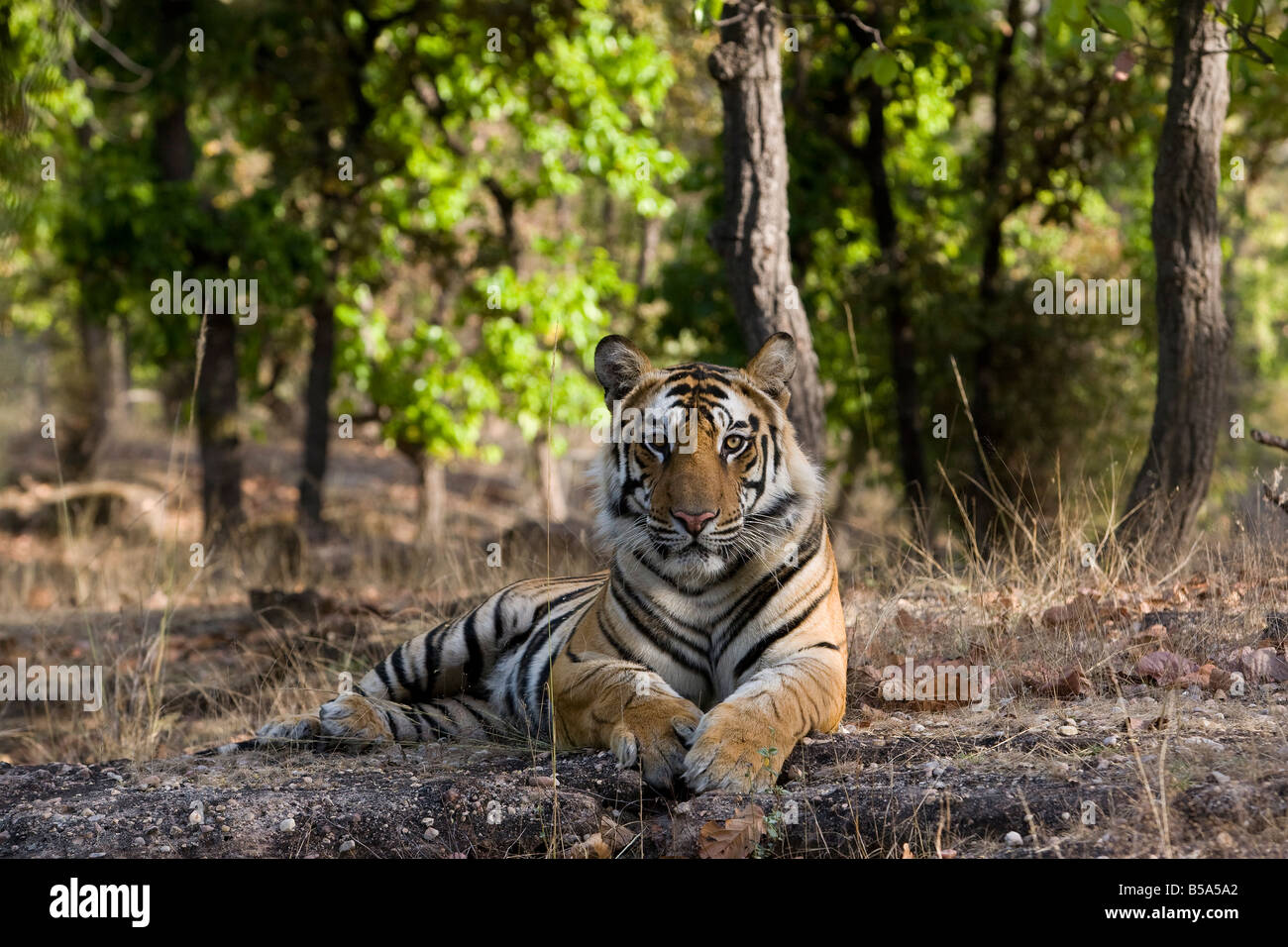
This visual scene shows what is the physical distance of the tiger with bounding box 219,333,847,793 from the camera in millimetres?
3980

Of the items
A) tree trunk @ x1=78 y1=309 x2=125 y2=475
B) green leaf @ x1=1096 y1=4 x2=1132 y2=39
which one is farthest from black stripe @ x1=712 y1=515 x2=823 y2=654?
tree trunk @ x1=78 y1=309 x2=125 y2=475

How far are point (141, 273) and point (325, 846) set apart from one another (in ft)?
32.0

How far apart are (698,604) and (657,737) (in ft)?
2.12

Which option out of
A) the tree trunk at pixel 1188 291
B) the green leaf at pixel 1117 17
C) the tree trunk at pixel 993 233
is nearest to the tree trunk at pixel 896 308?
the tree trunk at pixel 993 233

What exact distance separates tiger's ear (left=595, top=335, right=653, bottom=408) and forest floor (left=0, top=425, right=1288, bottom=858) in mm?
1367

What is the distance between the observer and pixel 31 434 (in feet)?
76.6

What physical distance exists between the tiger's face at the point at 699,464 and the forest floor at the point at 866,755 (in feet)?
2.47

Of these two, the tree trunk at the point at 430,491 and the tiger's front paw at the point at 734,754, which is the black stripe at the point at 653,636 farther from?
the tree trunk at the point at 430,491

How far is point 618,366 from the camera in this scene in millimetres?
4715

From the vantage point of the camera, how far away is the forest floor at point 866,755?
3.56 meters

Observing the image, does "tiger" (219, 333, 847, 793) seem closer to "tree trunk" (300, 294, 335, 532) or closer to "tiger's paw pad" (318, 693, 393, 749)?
"tiger's paw pad" (318, 693, 393, 749)

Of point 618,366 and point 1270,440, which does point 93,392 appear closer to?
point 618,366

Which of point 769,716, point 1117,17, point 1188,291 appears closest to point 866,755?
point 769,716

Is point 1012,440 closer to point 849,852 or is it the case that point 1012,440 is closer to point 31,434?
point 849,852
